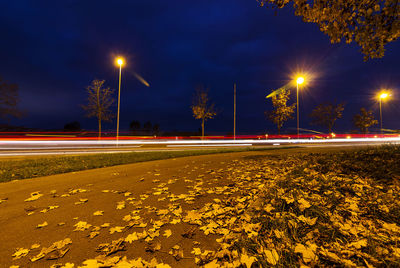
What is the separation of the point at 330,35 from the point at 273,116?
22.3 metres

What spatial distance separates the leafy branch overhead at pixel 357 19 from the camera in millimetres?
4785

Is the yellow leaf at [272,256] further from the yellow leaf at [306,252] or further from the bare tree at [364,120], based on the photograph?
the bare tree at [364,120]

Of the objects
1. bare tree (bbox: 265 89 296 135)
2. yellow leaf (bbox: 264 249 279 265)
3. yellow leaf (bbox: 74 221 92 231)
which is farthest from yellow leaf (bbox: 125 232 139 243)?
bare tree (bbox: 265 89 296 135)

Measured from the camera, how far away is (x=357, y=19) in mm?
5035

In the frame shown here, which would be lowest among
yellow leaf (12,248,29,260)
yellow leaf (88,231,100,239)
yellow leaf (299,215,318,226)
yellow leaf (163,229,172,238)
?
yellow leaf (12,248,29,260)

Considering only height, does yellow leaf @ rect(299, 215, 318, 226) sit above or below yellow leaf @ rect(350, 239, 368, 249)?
above

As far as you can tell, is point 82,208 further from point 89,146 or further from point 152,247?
point 89,146

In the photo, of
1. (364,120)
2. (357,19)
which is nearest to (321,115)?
(364,120)

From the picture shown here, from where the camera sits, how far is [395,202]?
332 centimetres

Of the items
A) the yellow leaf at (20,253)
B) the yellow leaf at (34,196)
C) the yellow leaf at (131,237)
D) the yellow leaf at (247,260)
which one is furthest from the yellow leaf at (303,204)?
the yellow leaf at (34,196)

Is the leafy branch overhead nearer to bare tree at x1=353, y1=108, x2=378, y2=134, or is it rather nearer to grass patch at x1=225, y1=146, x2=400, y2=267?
grass patch at x1=225, y1=146, x2=400, y2=267

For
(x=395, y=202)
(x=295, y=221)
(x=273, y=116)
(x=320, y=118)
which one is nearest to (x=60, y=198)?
(x=295, y=221)

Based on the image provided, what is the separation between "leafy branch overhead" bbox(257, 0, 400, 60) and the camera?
479cm

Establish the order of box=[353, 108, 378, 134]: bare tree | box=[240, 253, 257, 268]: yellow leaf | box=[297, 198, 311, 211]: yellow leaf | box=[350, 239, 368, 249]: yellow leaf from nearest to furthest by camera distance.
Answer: box=[240, 253, 257, 268]: yellow leaf → box=[350, 239, 368, 249]: yellow leaf → box=[297, 198, 311, 211]: yellow leaf → box=[353, 108, 378, 134]: bare tree
